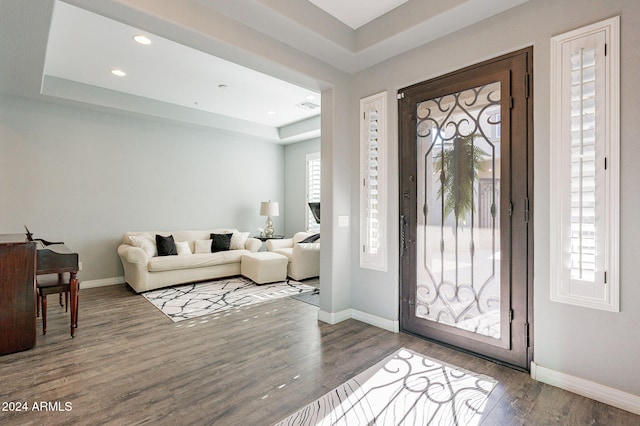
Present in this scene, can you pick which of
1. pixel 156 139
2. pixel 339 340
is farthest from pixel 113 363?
pixel 156 139

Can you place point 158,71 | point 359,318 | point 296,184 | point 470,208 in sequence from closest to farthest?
point 470,208, point 359,318, point 158,71, point 296,184

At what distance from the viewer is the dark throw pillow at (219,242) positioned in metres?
5.96

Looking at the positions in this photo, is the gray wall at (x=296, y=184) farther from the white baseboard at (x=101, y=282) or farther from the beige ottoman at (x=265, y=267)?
the white baseboard at (x=101, y=282)

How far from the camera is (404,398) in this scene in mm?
2096

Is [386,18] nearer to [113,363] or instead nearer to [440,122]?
[440,122]

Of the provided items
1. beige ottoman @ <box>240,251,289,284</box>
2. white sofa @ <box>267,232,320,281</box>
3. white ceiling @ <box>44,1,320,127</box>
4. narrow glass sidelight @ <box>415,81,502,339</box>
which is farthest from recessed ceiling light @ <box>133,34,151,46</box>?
white sofa @ <box>267,232,320,281</box>

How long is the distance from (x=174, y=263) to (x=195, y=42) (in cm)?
358

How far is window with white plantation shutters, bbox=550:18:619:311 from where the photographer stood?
2.00 m

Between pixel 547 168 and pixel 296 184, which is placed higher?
pixel 296 184

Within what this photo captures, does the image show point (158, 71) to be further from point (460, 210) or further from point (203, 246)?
point (460, 210)

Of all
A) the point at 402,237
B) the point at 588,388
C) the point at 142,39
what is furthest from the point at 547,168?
the point at 142,39

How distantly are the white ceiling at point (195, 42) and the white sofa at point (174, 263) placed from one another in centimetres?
222

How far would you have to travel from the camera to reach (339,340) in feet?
9.93

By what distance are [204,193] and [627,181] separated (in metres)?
6.20
